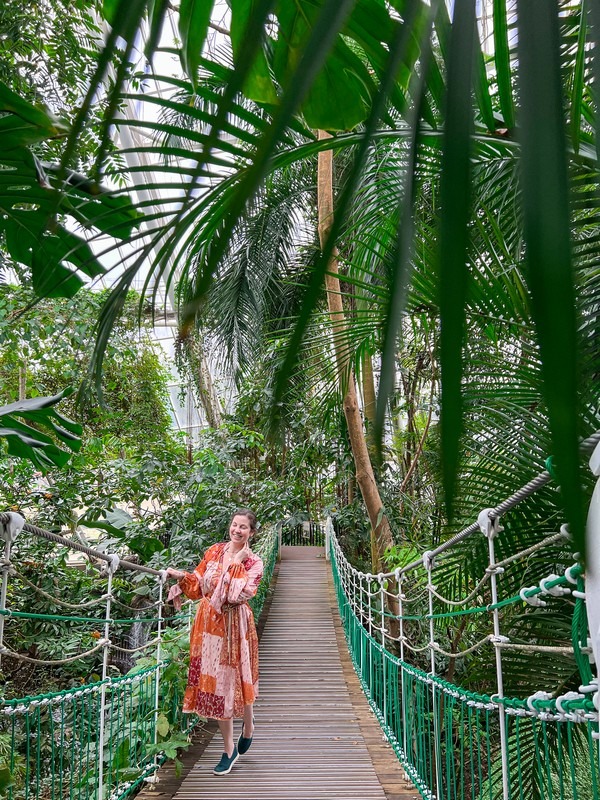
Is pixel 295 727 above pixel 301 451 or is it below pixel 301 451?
below

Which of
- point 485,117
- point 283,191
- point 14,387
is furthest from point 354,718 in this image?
point 14,387

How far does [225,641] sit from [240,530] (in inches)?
19.0

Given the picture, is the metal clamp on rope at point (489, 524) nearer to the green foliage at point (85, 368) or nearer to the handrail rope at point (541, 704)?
the handrail rope at point (541, 704)

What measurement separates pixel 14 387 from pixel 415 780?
308 inches

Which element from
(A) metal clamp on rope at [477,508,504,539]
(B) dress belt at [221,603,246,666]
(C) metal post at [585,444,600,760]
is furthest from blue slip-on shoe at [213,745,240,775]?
(C) metal post at [585,444,600,760]

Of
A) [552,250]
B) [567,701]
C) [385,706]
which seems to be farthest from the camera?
[385,706]

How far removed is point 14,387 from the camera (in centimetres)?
905

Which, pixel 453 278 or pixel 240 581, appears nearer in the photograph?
pixel 453 278

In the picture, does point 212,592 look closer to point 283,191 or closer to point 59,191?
point 59,191

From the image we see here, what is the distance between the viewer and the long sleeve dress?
2.93 meters

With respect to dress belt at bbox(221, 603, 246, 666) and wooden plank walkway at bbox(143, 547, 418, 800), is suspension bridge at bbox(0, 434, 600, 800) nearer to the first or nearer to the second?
wooden plank walkway at bbox(143, 547, 418, 800)

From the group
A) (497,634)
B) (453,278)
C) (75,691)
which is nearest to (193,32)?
(453,278)

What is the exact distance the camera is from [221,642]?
A: 3.00m

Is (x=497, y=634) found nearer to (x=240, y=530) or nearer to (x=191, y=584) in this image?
(x=240, y=530)
